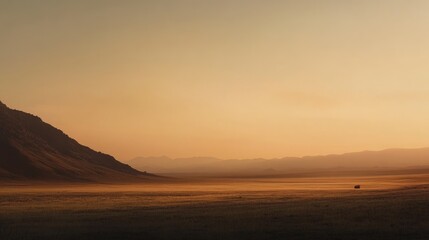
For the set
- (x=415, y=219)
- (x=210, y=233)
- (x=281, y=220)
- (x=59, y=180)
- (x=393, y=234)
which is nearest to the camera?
(x=393, y=234)

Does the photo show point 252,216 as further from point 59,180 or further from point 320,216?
point 59,180

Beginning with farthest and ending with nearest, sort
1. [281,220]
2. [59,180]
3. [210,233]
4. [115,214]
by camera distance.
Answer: [59,180]
[115,214]
[281,220]
[210,233]

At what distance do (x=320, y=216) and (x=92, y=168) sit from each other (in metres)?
171

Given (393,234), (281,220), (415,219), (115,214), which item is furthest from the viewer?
(115,214)

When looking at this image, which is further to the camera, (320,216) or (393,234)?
(320,216)

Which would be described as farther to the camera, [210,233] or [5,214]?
[5,214]

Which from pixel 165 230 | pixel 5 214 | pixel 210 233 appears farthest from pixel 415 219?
pixel 5 214

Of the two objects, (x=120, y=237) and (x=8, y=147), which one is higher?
(x=8, y=147)

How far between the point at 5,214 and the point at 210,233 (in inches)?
1007

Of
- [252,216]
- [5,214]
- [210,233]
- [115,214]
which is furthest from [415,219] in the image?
[5,214]

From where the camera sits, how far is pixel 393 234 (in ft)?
98.9

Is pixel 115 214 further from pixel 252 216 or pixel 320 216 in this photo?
pixel 320 216

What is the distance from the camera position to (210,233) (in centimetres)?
3228

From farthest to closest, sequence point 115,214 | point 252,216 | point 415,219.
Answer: point 115,214
point 252,216
point 415,219
